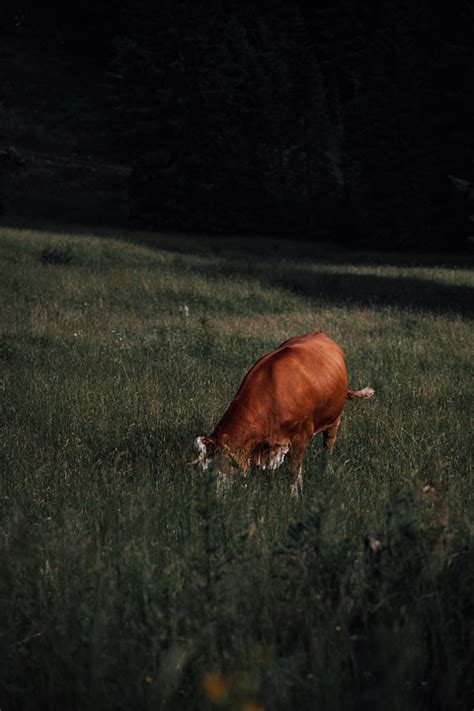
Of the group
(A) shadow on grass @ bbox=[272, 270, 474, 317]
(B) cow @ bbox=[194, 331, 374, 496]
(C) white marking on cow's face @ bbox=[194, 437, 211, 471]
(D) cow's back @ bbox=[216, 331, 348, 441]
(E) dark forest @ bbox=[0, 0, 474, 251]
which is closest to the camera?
(C) white marking on cow's face @ bbox=[194, 437, 211, 471]

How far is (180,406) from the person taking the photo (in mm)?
8297

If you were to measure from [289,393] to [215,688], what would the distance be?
3.28 meters

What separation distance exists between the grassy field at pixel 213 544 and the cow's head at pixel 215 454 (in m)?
0.16

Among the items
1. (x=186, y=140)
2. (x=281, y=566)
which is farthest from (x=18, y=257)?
(x=186, y=140)

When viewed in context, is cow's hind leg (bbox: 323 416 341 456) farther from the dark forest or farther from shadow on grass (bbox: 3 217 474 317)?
the dark forest

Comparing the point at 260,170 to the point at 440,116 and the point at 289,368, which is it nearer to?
the point at 440,116

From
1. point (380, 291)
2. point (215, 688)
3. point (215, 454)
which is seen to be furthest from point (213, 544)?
point (380, 291)

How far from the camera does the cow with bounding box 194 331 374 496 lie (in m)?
5.43

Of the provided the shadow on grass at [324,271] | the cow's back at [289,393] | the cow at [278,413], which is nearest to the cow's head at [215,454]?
the cow at [278,413]

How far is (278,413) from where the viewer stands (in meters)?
5.86

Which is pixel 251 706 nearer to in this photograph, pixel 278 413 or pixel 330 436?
pixel 278 413

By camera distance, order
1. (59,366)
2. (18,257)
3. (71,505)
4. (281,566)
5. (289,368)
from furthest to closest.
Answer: (18,257)
(59,366)
(289,368)
(71,505)
(281,566)

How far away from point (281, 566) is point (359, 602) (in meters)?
0.64

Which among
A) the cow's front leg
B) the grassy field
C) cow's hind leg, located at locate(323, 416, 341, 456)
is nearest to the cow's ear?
the grassy field
